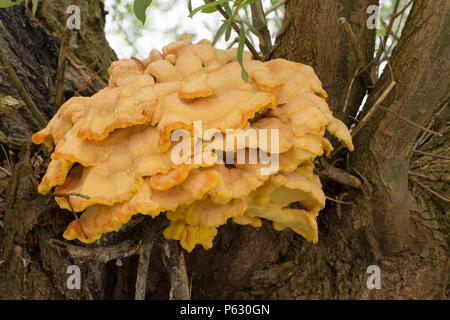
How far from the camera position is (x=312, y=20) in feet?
7.79

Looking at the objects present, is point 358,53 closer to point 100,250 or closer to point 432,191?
point 432,191

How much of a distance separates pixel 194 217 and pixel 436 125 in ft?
7.63

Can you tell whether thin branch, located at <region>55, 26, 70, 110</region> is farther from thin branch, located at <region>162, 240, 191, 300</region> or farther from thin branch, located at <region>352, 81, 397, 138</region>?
thin branch, located at <region>352, 81, 397, 138</region>

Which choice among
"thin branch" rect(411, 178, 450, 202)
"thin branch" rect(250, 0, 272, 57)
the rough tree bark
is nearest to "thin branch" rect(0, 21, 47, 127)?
the rough tree bark

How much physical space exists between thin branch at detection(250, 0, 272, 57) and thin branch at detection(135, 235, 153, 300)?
146 centimetres

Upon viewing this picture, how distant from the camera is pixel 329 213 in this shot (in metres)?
2.69

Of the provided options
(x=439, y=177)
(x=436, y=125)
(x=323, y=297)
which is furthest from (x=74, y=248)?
(x=436, y=125)

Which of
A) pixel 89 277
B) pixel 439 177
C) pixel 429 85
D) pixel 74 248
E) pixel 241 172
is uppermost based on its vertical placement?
pixel 429 85

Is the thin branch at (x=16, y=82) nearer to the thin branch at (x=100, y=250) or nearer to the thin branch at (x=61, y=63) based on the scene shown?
the thin branch at (x=61, y=63)

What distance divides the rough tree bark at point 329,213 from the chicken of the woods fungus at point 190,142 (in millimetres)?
535

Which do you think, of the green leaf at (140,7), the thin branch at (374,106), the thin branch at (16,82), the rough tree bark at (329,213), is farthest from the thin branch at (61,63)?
the thin branch at (374,106)

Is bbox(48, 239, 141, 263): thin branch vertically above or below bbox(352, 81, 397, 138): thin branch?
below

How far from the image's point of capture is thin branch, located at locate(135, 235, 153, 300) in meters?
2.34
